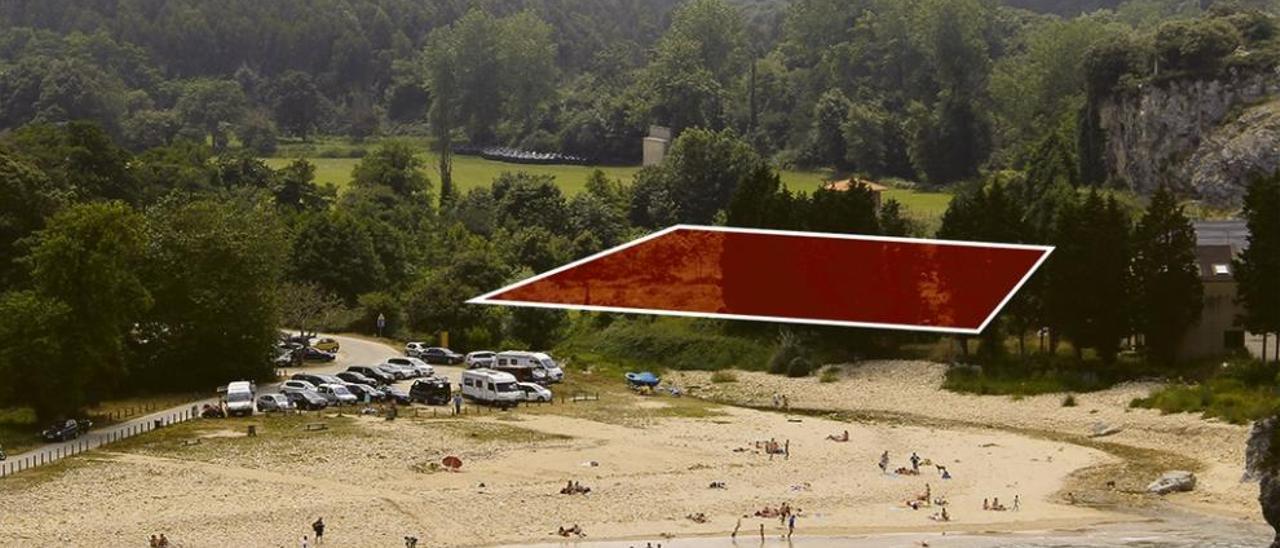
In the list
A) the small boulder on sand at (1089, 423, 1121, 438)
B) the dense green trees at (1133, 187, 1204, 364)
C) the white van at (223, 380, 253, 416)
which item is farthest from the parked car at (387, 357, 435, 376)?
the dense green trees at (1133, 187, 1204, 364)

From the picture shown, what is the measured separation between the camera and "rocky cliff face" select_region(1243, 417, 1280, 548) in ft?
149

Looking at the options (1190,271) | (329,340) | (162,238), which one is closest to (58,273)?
(162,238)

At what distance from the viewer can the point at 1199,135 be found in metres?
96.6

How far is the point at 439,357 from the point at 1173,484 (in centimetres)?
2831

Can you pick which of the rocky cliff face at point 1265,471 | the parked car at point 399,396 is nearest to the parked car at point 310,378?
the parked car at point 399,396

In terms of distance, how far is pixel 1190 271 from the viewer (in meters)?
66.1

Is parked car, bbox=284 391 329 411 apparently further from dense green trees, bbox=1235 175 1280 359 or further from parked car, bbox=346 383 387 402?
dense green trees, bbox=1235 175 1280 359

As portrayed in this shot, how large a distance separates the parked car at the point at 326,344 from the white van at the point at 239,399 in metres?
11.9

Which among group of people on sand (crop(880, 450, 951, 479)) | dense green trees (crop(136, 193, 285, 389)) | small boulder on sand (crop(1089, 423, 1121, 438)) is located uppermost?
dense green trees (crop(136, 193, 285, 389))

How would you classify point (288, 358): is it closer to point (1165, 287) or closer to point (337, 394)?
point (337, 394)

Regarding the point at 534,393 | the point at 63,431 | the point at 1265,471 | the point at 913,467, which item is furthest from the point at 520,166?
the point at 1265,471

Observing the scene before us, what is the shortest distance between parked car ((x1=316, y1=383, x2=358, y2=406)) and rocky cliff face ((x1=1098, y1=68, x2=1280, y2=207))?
4505 centimetres

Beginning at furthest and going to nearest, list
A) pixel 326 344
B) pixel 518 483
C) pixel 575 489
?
pixel 326 344, pixel 518 483, pixel 575 489

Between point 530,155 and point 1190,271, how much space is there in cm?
8106
